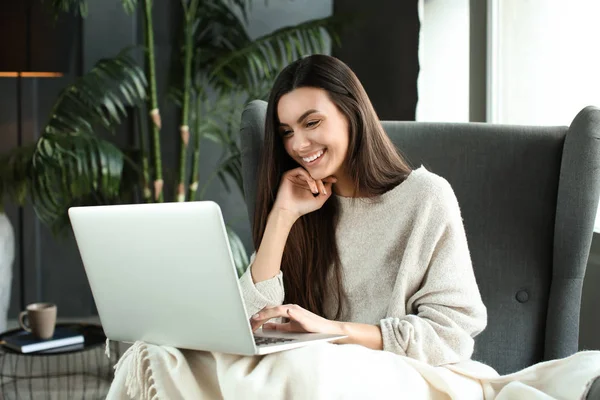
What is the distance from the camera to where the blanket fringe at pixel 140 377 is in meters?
1.42

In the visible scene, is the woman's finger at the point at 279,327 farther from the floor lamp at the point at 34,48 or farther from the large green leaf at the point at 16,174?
the floor lamp at the point at 34,48

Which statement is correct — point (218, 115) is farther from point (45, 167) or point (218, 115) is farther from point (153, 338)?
point (153, 338)

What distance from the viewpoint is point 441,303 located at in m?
1.70

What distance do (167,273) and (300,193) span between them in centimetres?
65

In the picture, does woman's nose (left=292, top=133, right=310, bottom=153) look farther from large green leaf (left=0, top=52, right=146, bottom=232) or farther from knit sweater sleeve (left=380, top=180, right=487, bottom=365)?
large green leaf (left=0, top=52, right=146, bottom=232)

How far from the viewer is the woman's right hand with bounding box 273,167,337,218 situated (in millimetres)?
1902

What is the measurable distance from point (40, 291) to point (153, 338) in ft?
8.98

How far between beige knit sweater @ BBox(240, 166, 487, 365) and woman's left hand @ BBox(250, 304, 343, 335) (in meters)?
0.13

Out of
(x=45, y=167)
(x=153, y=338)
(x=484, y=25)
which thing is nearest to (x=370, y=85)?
(x=484, y=25)

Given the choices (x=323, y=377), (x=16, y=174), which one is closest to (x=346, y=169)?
(x=323, y=377)

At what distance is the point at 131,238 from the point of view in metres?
1.35

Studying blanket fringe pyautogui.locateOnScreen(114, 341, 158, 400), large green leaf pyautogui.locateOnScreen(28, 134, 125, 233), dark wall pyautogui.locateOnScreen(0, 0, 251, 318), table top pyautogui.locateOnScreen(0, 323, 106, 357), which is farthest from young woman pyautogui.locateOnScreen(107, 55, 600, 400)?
dark wall pyautogui.locateOnScreen(0, 0, 251, 318)

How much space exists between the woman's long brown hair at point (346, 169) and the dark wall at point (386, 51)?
159cm

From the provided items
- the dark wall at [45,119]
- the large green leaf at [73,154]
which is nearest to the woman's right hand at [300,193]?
the large green leaf at [73,154]
